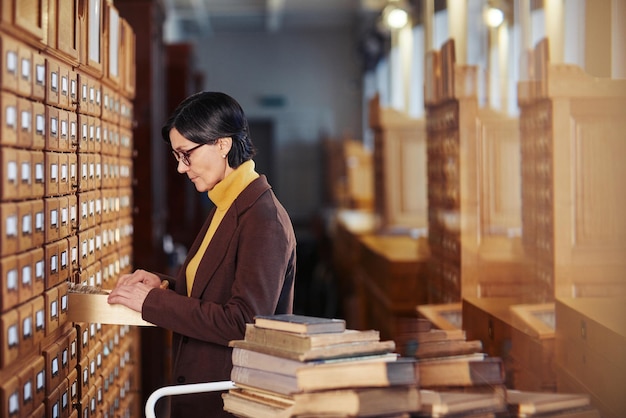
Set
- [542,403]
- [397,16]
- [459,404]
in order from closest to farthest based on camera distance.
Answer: [459,404] < [542,403] < [397,16]

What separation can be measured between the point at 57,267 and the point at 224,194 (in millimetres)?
514

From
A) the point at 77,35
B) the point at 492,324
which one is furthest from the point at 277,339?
the point at 492,324

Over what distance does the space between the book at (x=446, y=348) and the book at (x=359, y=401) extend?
31 centimetres

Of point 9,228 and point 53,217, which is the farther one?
point 53,217

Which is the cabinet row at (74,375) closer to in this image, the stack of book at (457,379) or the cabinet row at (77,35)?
the cabinet row at (77,35)

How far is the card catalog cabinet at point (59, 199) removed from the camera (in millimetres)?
2059

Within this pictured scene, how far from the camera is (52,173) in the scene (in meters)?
2.44

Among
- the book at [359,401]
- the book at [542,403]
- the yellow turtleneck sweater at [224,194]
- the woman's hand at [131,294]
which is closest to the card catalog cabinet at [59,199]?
the woman's hand at [131,294]

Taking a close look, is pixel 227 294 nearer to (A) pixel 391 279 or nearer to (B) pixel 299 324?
(B) pixel 299 324

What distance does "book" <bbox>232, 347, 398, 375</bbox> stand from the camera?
209 cm

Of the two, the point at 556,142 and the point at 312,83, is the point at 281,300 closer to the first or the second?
the point at 556,142

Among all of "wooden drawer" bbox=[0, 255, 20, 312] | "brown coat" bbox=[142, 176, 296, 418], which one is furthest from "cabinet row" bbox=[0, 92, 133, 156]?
"brown coat" bbox=[142, 176, 296, 418]

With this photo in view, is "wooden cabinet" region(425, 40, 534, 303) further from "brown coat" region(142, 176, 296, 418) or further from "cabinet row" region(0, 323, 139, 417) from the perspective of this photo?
"brown coat" region(142, 176, 296, 418)

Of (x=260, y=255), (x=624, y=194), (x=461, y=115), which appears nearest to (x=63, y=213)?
(x=260, y=255)
